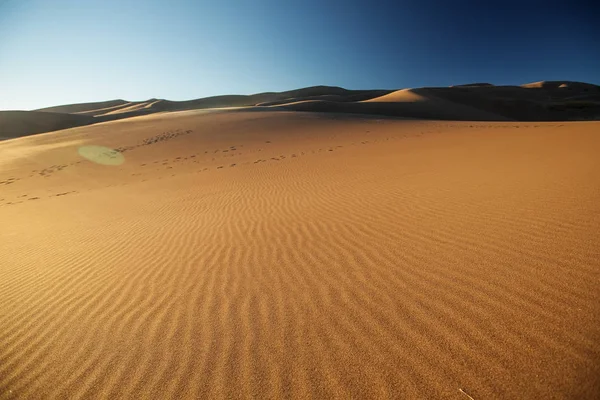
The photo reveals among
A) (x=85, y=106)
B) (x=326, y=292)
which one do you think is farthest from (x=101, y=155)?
(x=85, y=106)

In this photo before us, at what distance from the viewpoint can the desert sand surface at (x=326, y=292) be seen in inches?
80.7

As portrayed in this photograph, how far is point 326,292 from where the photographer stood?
3.06 meters

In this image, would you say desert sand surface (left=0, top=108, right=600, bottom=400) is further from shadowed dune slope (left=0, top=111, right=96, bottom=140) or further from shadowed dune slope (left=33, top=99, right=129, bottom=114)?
shadowed dune slope (left=33, top=99, right=129, bottom=114)

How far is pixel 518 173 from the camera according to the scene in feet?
22.1

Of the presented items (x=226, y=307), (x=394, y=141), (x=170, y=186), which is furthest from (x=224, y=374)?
(x=394, y=141)

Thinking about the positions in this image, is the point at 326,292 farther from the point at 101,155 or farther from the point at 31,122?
the point at 31,122

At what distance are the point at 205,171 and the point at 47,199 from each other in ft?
17.9

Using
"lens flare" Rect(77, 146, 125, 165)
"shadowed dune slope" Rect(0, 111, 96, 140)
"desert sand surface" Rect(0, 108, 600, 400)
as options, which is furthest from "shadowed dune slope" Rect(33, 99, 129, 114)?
"desert sand surface" Rect(0, 108, 600, 400)

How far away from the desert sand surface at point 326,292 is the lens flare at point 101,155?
9.87m

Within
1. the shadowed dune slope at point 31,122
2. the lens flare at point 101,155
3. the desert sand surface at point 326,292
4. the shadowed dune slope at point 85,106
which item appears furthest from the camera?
the shadowed dune slope at point 85,106

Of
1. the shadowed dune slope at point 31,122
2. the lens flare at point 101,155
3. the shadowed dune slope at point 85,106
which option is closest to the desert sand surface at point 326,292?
the lens flare at point 101,155

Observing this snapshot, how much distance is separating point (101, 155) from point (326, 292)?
20120 millimetres

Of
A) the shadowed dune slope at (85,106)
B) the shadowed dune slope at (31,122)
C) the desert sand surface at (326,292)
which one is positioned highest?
the shadowed dune slope at (85,106)

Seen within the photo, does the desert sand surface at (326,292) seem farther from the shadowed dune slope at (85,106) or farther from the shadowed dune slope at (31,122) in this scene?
the shadowed dune slope at (85,106)
